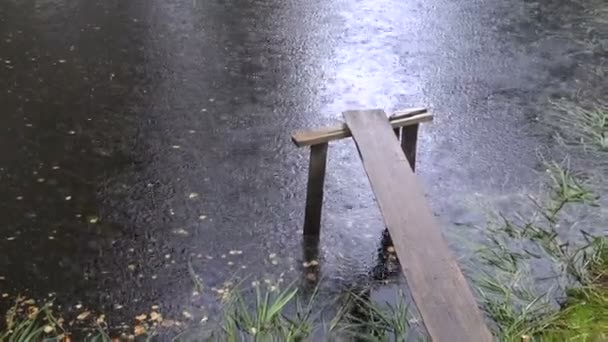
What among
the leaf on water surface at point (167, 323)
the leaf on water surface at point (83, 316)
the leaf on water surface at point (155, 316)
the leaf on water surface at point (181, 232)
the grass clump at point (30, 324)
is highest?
the leaf on water surface at point (181, 232)

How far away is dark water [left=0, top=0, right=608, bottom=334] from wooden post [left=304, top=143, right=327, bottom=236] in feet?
0.32

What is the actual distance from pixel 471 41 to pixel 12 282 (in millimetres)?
3337

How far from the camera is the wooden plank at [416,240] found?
7.19 feet

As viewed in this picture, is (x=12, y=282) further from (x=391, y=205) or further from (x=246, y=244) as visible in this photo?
(x=391, y=205)

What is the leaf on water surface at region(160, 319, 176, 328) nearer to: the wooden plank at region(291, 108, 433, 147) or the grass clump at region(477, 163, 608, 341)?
the wooden plank at region(291, 108, 433, 147)

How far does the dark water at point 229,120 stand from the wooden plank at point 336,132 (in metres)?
0.44

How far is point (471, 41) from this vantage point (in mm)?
5109

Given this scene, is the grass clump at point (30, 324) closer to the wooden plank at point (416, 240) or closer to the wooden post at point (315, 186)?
the wooden post at point (315, 186)

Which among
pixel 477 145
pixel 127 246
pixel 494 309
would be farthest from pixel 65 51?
pixel 494 309

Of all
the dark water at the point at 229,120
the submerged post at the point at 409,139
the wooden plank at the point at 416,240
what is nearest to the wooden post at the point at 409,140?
the submerged post at the point at 409,139

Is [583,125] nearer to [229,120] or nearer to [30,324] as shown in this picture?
[229,120]

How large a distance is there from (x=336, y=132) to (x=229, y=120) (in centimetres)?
113

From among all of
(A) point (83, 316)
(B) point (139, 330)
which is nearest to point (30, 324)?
(A) point (83, 316)

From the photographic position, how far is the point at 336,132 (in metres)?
3.05
